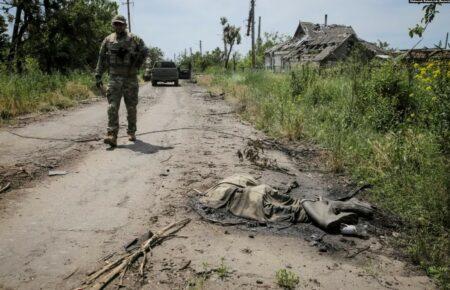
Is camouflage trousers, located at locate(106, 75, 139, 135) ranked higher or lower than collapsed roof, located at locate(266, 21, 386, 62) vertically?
lower

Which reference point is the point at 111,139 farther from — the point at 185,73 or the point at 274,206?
the point at 185,73

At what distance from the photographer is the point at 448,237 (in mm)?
3855

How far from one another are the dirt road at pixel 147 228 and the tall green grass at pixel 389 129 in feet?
1.99

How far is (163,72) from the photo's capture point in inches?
1064

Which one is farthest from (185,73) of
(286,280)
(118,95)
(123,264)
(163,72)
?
(286,280)

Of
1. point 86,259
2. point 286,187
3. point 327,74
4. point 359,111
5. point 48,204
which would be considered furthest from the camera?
point 327,74

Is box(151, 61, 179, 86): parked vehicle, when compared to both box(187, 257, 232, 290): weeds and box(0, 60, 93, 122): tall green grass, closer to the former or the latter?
box(0, 60, 93, 122): tall green grass

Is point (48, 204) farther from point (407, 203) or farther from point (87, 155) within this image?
point (407, 203)

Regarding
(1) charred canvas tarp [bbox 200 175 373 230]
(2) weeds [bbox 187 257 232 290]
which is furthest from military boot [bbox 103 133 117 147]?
(2) weeds [bbox 187 257 232 290]

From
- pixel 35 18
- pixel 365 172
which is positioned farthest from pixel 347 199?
pixel 35 18

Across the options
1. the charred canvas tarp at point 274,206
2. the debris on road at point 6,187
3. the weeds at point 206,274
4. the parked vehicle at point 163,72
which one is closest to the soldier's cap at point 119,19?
the debris on road at point 6,187

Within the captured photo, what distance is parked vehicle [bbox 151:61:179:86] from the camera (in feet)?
88.2

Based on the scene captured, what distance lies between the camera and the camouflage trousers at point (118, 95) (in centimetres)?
667

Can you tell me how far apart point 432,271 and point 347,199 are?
1635mm
